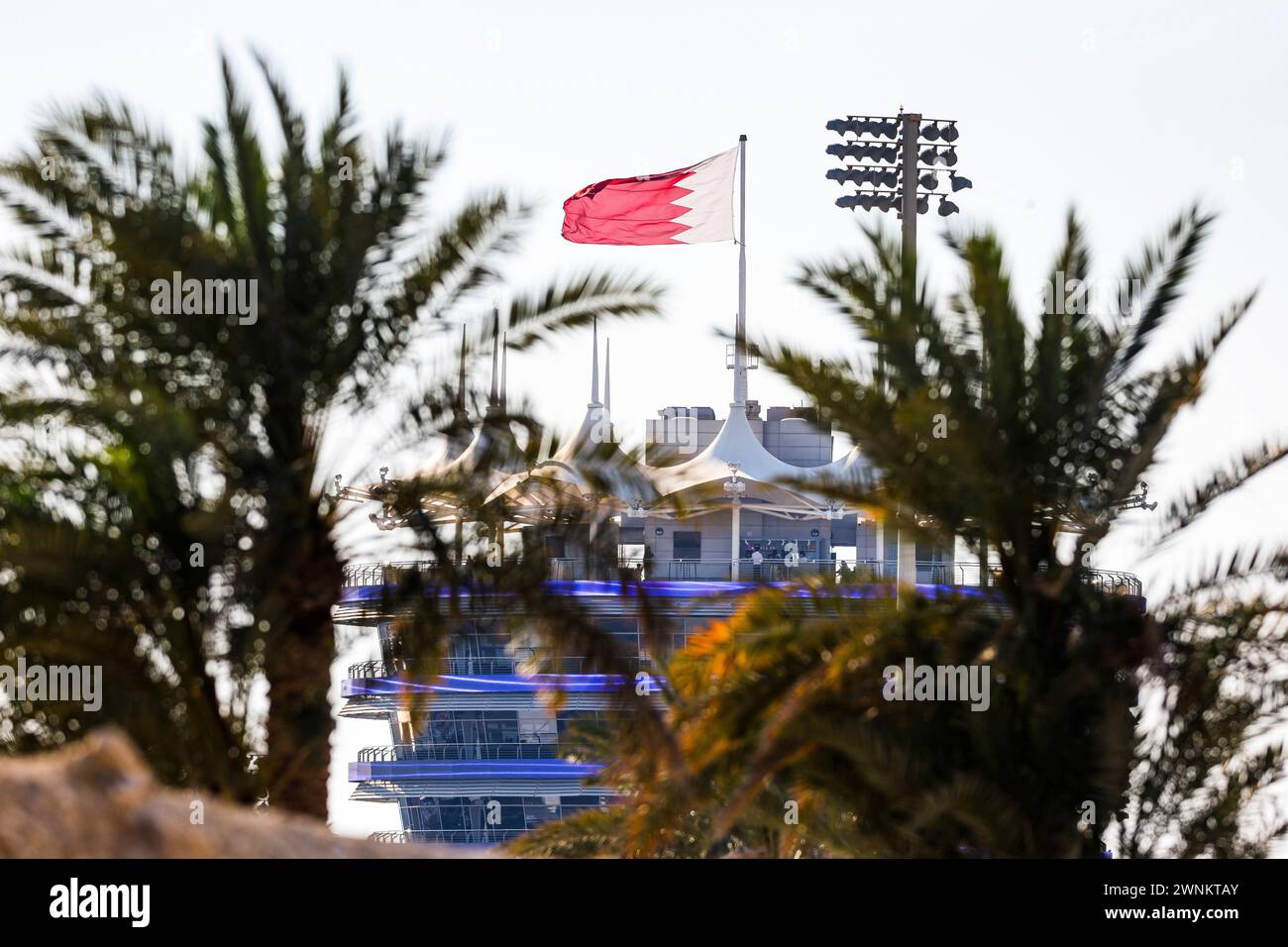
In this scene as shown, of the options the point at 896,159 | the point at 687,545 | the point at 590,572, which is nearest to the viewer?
the point at 590,572

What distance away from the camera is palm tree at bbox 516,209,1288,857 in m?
11.3

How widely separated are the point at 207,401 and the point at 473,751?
39.4m

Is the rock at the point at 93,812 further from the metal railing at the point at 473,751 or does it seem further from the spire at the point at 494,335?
the metal railing at the point at 473,751

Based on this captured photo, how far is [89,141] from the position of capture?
471 inches

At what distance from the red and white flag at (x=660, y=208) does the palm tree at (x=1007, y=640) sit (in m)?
19.6

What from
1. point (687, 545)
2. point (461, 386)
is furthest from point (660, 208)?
point (687, 545)

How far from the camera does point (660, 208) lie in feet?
105

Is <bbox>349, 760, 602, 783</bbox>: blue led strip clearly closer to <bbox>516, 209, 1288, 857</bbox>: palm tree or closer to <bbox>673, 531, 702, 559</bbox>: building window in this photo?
<bbox>673, 531, 702, 559</bbox>: building window

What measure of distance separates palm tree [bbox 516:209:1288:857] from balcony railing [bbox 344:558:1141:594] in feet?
1.81

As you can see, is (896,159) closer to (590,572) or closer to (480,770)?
(590,572)

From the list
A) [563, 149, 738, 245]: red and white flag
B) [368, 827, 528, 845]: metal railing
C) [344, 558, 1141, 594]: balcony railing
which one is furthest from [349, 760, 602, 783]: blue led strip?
[563, 149, 738, 245]: red and white flag

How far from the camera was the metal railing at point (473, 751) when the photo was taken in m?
50.2
